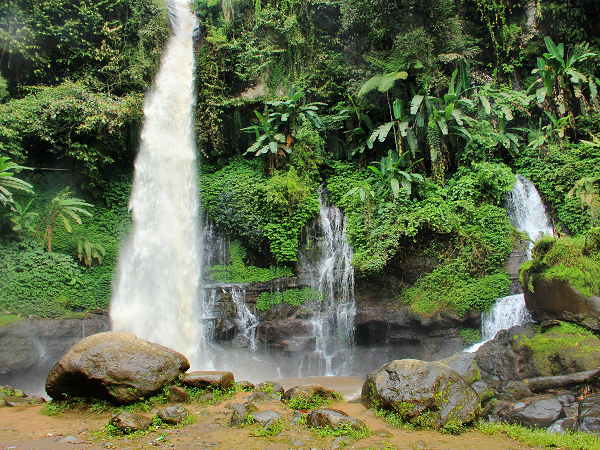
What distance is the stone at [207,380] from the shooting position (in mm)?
6777

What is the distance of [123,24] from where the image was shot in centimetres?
1505

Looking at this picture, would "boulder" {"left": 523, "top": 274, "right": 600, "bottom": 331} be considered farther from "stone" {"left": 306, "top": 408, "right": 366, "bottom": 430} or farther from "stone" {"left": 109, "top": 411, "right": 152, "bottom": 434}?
"stone" {"left": 109, "top": 411, "right": 152, "bottom": 434}

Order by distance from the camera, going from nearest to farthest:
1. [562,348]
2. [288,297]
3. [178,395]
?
1. [178,395]
2. [562,348]
3. [288,297]

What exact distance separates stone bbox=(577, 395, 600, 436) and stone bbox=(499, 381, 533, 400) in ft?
3.24

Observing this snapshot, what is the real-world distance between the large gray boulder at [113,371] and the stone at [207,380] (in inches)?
8.9

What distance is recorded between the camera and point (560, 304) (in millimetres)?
8375

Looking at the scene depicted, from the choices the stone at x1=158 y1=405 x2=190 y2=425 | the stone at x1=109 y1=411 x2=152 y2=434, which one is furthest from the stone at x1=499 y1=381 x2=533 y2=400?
the stone at x1=109 y1=411 x2=152 y2=434

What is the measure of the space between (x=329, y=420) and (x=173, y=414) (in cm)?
234

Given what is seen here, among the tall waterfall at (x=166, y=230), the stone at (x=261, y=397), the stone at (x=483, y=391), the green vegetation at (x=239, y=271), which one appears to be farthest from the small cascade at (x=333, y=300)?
the stone at (x=483, y=391)

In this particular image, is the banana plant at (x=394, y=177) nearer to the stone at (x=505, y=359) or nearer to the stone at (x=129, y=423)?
the stone at (x=505, y=359)

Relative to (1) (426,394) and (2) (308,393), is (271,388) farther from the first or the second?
(1) (426,394)

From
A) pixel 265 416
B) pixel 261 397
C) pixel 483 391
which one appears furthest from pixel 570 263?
pixel 265 416

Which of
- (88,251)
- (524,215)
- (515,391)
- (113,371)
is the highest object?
(524,215)

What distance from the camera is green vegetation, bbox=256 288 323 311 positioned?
12.0 metres
